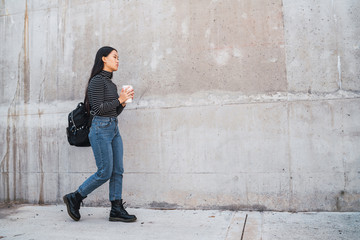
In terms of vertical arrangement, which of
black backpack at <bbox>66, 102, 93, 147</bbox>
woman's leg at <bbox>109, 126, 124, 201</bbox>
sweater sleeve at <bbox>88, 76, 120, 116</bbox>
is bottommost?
woman's leg at <bbox>109, 126, 124, 201</bbox>

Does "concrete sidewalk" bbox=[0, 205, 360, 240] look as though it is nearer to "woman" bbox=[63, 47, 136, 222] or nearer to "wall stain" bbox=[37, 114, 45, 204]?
"woman" bbox=[63, 47, 136, 222]

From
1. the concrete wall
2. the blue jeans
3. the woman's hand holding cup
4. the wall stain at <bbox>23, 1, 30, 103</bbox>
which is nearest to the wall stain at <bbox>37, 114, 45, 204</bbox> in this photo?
the concrete wall

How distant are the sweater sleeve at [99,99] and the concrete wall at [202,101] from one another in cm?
84

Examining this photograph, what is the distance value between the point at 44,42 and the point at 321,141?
378cm

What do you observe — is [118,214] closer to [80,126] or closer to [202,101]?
[80,126]

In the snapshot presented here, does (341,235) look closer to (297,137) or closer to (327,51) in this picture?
(297,137)

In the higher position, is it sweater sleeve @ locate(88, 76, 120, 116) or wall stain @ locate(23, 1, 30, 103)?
wall stain @ locate(23, 1, 30, 103)

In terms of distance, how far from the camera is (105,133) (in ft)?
10.2

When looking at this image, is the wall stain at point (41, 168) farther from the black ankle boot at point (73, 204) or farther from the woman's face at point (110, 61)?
the woman's face at point (110, 61)

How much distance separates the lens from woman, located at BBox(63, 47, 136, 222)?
3100 millimetres

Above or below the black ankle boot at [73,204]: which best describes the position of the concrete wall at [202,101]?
above

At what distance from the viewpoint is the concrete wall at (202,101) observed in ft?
11.1

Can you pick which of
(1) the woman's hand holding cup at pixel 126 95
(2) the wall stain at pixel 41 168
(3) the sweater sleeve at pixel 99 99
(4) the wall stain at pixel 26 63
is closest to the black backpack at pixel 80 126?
(3) the sweater sleeve at pixel 99 99

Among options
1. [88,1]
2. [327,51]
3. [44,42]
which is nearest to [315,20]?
[327,51]
